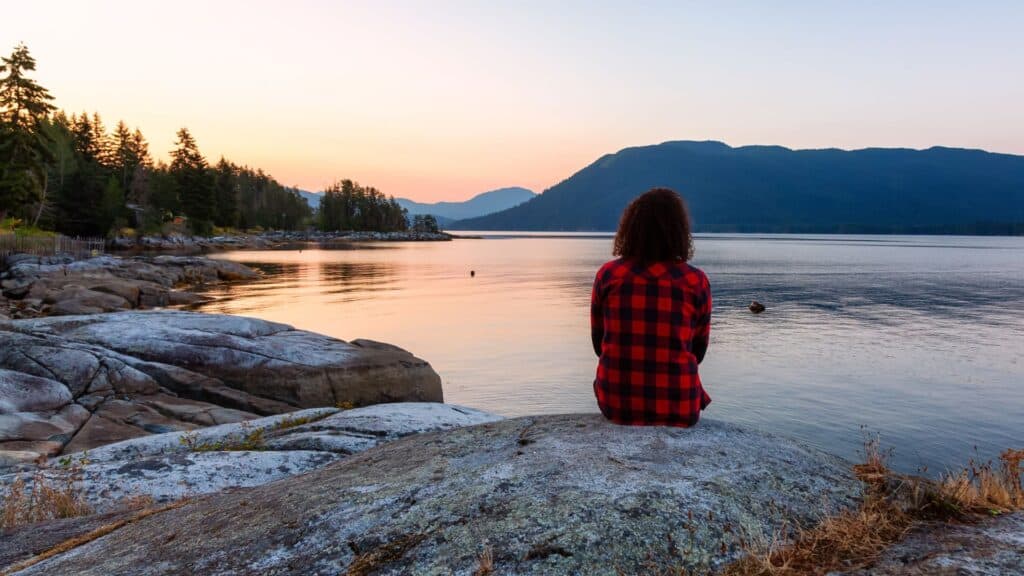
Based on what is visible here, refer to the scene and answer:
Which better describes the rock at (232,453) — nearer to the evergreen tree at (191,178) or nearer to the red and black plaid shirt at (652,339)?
the red and black plaid shirt at (652,339)

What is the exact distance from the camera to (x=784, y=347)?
84.6 ft

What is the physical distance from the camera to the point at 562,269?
7594 cm

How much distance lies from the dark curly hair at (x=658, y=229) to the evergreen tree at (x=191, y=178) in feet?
403

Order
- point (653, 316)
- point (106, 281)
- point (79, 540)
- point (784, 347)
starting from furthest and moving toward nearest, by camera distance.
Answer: point (106, 281) < point (784, 347) < point (653, 316) < point (79, 540)

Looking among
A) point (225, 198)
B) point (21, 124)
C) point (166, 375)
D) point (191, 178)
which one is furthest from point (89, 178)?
point (166, 375)

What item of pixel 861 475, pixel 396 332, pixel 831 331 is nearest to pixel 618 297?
pixel 861 475

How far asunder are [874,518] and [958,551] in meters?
0.46

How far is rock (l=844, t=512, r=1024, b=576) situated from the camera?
10.7 ft

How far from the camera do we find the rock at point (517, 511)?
11.4ft

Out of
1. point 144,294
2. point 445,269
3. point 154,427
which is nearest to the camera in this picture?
point 154,427

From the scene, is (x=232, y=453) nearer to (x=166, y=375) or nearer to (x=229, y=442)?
(x=229, y=442)

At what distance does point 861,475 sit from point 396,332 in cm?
2676

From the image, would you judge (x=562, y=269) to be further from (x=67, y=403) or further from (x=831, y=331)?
(x=67, y=403)

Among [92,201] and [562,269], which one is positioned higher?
[92,201]
